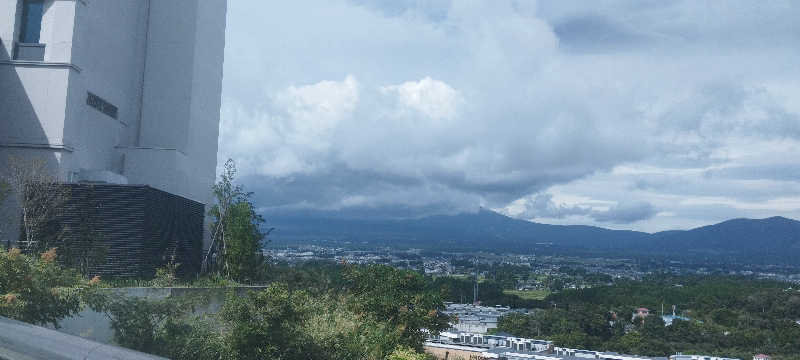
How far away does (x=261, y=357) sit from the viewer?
11.5 m

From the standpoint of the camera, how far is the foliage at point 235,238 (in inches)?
901

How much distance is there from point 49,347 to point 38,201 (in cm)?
1636

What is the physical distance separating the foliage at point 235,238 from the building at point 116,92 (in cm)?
102

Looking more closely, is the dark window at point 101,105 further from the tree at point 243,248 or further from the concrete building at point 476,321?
the concrete building at point 476,321

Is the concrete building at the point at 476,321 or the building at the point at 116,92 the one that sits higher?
the building at the point at 116,92

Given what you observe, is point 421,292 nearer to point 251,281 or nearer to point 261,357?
point 251,281

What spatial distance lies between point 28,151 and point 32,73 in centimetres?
250

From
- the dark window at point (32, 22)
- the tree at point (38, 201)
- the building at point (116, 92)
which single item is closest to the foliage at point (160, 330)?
the tree at point (38, 201)

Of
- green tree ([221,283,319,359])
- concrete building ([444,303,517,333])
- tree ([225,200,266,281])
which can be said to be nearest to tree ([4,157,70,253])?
tree ([225,200,266,281])

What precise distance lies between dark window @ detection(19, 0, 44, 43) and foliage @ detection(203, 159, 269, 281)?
8.14 m

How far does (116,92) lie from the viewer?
80.9 feet

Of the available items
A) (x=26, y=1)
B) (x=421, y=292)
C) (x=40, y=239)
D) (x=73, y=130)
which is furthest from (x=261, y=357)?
(x=26, y=1)

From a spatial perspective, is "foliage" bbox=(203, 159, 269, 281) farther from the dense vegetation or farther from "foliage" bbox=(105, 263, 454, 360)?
the dense vegetation

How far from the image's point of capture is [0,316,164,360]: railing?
442cm
